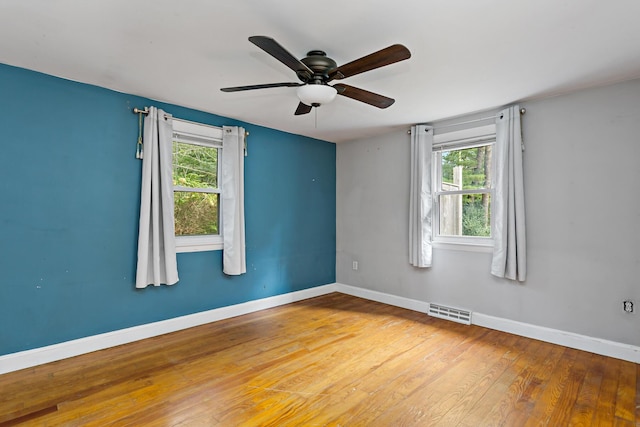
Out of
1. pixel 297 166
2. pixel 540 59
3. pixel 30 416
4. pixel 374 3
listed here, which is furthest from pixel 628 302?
pixel 30 416

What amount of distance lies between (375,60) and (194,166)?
2562 mm

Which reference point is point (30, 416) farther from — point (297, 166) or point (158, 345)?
point (297, 166)

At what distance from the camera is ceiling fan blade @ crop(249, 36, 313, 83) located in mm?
1693

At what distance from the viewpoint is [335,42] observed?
2.21 meters

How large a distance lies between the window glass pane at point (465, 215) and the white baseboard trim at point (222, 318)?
3.16 ft

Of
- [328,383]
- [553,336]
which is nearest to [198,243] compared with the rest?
[328,383]

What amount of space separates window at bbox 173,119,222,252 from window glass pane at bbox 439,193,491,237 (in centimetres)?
283

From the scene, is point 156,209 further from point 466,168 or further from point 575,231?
point 575,231

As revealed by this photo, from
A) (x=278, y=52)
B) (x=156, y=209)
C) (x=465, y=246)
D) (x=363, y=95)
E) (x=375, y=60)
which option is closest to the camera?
(x=278, y=52)

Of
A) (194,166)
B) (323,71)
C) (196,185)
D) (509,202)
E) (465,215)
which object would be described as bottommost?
(465,215)

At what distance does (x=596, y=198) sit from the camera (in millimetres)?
2953

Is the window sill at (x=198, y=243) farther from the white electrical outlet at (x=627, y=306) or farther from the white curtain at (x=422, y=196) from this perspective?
the white electrical outlet at (x=627, y=306)

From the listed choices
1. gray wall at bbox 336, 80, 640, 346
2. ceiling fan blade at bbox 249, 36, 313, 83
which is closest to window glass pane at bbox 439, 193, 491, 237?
gray wall at bbox 336, 80, 640, 346

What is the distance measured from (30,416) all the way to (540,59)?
4238mm
